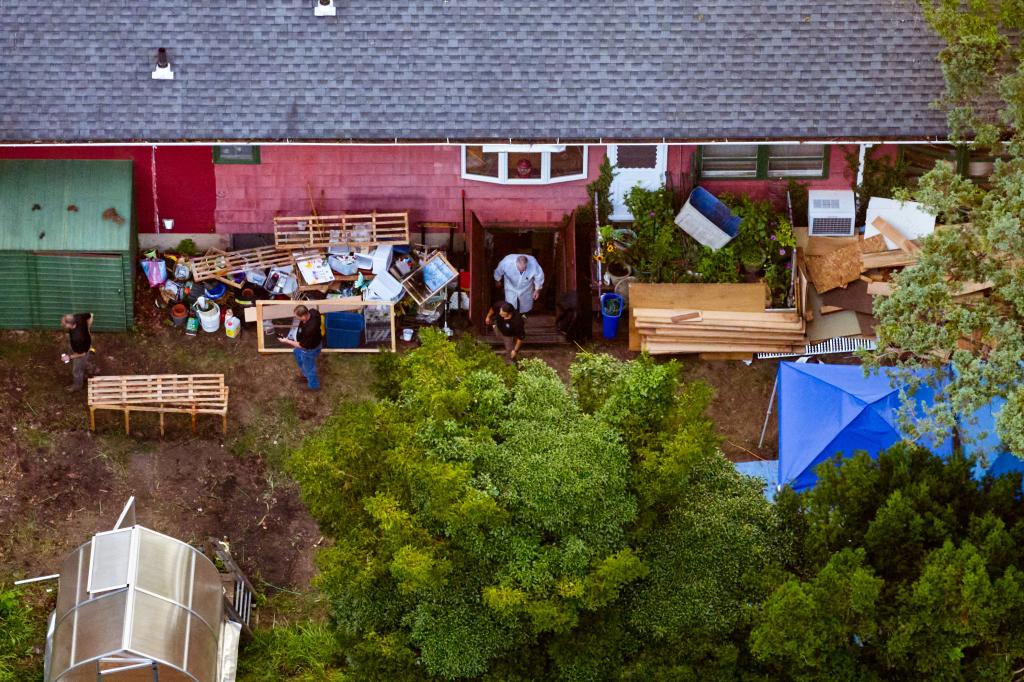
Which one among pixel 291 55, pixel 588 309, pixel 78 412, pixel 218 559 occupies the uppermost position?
pixel 291 55

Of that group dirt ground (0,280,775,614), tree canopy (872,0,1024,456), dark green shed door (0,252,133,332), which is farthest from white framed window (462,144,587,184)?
tree canopy (872,0,1024,456)

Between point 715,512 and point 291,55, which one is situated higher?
point 291,55

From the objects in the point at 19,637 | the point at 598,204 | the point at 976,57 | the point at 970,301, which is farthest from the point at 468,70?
the point at 19,637

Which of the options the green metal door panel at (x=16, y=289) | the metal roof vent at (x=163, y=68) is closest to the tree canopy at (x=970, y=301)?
the metal roof vent at (x=163, y=68)

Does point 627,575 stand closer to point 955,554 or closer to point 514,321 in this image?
point 955,554

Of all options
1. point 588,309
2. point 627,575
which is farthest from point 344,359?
point 627,575

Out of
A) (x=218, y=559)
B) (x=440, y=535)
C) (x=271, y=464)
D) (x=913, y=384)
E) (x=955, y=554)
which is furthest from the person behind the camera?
(x=271, y=464)

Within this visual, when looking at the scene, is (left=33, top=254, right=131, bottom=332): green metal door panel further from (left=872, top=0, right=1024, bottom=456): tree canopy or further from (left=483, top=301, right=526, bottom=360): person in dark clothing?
(left=872, top=0, right=1024, bottom=456): tree canopy
